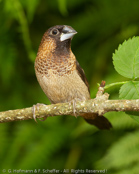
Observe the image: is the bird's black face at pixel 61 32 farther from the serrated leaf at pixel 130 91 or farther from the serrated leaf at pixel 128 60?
the serrated leaf at pixel 130 91

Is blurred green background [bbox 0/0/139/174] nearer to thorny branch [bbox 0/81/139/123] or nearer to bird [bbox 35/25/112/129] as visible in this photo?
bird [bbox 35/25/112/129]

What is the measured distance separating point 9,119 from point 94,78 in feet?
6.95

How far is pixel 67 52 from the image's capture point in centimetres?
329

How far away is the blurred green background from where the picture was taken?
4000 mm

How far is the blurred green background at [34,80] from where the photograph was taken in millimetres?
4000

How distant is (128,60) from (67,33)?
108 cm

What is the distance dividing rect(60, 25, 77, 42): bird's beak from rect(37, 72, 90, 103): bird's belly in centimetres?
38

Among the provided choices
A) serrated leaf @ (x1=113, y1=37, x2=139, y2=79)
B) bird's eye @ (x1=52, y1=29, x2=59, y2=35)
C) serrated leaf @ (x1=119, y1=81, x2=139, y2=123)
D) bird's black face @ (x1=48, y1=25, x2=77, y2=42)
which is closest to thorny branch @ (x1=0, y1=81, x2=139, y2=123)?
serrated leaf @ (x1=119, y1=81, x2=139, y2=123)

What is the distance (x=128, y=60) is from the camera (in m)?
2.22

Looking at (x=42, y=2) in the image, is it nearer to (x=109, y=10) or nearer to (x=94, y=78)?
(x=109, y=10)

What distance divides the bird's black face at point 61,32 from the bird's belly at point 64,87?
0.38 m

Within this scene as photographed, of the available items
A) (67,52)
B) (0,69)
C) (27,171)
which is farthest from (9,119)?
(0,69)

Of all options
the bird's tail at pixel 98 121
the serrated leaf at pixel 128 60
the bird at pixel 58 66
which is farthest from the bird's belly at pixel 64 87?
the serrated leaf at pixel 128 60

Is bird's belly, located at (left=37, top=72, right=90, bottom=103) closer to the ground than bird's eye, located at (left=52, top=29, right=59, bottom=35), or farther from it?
closer to the ground
